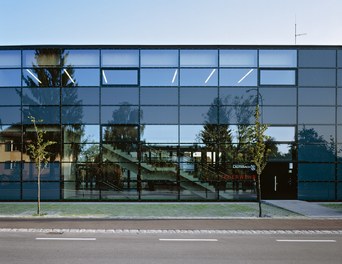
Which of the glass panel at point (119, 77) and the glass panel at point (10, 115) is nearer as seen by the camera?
the glass panel at point (10, 115)

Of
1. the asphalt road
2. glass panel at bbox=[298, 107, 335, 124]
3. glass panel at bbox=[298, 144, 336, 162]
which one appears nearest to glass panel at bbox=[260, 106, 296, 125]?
glass panel at bbox=[298, 107, 335, 124]

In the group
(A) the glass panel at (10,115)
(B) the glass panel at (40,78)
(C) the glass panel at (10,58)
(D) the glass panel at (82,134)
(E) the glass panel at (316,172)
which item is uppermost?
(C) the glass panel at (10,58)

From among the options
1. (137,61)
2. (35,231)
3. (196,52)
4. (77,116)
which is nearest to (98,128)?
(77,116)

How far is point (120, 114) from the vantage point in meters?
24.5

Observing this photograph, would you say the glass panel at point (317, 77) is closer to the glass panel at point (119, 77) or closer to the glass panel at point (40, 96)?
the glass panel at point (119, 77)

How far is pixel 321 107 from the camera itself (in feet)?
81.5

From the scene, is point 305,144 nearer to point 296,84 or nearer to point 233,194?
point 296,84

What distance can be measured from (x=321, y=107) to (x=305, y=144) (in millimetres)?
2422

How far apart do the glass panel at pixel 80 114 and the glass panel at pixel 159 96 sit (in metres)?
2.87

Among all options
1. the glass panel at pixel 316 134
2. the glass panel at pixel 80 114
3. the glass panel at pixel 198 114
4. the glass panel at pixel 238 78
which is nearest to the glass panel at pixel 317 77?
the glass panel at pixel 316 134

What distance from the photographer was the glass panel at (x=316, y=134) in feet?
81.1

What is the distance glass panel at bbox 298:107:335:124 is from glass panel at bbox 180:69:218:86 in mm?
5543

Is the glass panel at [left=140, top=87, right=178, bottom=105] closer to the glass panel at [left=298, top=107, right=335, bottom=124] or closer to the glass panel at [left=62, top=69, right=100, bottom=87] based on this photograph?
the glass panel at [left=62, top=69, right=100, bottom=87]

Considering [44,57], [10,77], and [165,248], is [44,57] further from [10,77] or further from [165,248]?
[165,248]
